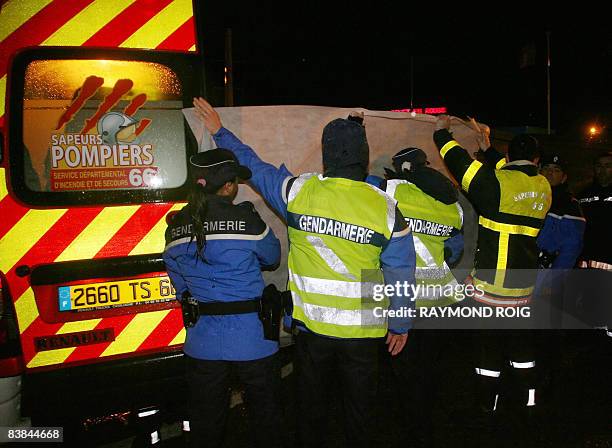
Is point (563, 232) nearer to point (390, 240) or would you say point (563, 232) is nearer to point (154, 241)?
point (390, 240)

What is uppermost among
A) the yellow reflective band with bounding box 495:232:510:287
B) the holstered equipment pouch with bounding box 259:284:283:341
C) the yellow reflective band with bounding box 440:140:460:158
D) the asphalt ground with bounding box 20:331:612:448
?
the yellow reflective band with bounding box 440:140:460:158

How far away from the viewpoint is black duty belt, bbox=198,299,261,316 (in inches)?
97.6

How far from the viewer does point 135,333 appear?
2811 millimetres

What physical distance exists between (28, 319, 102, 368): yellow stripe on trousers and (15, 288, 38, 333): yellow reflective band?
0.16 metres

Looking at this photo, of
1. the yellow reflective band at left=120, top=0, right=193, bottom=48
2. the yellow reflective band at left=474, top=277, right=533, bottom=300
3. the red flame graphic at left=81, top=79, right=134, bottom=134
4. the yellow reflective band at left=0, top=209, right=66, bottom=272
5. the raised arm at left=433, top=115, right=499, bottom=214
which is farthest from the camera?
the yellow reflective band at left=474, top=277, right=533, bottom=300

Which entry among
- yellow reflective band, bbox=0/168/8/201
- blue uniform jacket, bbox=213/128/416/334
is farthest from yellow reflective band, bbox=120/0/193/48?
yellow reflective band, bbox=0/168/8/201

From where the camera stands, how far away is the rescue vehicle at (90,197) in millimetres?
2537

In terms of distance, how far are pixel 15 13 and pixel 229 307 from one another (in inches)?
77.1

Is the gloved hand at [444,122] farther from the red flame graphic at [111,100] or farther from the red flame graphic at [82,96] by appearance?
the red flame graphic at [82,96]

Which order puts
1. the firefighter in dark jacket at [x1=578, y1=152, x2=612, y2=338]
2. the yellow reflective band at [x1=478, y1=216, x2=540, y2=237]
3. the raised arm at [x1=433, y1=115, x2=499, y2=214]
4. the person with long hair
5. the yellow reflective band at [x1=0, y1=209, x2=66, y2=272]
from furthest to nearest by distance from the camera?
the firefighter in dark jacket at [x1=578, y1=152, x2=612, y2=338] → the yellow reflective band at [x1=478, y1=216, x2=540, y2=237] → the raised arm at [x1=433, y1=115, x2=499, y2=214] → the yellow reflective band at [x1=0, y1=209, x2=66, y2=272] → the person with long hair

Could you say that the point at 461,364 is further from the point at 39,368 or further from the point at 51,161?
the point at 51,161

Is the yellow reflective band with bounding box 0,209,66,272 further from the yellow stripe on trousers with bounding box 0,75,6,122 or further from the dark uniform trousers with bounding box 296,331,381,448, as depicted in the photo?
the dark uniform trousers with bounding box 296,331,381,448

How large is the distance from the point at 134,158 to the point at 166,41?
741mm

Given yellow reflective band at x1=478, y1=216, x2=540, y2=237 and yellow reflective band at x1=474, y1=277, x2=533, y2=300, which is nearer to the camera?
yellow reflective band at x1=478, y1=216, x2=540, y2=237
